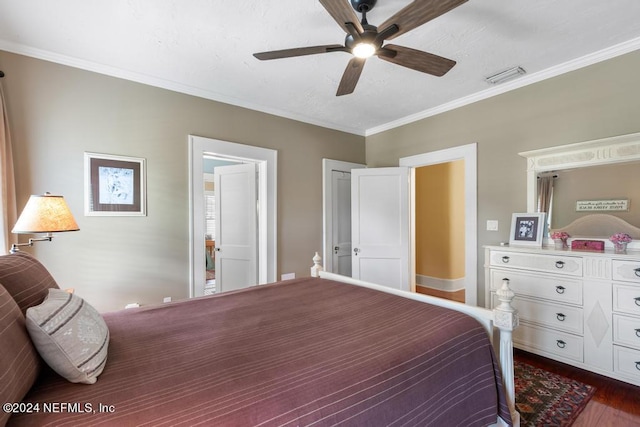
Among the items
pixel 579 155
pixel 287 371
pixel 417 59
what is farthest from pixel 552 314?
pixel 287 371

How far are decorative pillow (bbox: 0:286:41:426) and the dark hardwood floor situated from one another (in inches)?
107

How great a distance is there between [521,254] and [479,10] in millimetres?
2001

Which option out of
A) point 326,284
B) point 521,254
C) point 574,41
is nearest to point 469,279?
point 521,254

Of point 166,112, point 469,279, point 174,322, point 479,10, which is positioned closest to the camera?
point 174,322

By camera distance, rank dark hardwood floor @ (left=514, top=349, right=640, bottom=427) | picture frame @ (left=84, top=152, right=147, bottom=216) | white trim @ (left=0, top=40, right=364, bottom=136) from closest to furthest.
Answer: dark hardwood floor @ (left=514, top=349, right=640, bottom=427)
white trim @ (left=0, top=40, right=364, bottom=136)
picture frame @ (left=84, top=152, right=147, bottom=216)

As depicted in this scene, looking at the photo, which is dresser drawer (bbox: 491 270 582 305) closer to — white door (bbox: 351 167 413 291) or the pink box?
the pink box

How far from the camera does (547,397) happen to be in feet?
6.54

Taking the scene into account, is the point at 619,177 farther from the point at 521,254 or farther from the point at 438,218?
the point at 438,218

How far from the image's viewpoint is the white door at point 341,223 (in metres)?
4.13

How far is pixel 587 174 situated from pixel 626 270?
907 mm

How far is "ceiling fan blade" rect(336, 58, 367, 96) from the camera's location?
183 centimetres

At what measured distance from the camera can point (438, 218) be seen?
5.07m

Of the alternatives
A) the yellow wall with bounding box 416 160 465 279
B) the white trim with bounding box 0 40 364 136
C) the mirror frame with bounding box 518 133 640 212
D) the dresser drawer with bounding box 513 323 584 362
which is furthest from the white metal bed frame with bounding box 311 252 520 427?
A: the yellow wall with bounding box 416 160 465 279

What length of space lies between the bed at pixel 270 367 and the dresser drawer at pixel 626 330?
132 cm
